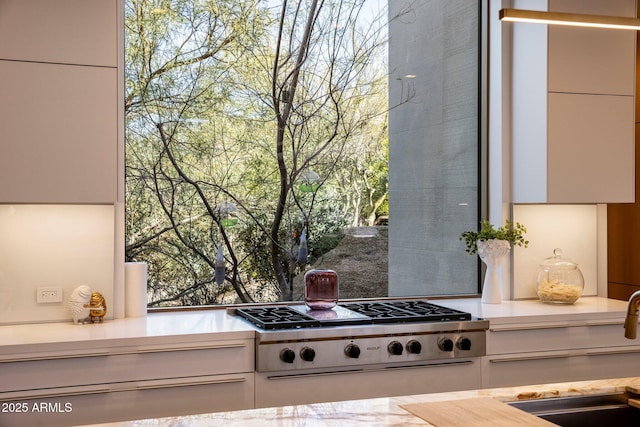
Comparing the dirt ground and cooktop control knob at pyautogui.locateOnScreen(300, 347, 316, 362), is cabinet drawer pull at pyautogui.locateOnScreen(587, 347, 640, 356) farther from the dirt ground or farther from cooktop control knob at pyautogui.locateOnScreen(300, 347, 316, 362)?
cooktop control knob at pyautogui.locateOnScreen(300, 347, 316, 362)

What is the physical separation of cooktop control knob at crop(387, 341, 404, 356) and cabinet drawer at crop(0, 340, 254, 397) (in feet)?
2.13

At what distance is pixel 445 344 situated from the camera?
10.8 ft

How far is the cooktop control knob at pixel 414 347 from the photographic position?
324 centimetres

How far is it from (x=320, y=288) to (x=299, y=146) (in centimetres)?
87

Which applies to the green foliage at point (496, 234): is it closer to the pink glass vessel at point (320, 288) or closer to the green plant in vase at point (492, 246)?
the green plant in vase at point (492, 246)

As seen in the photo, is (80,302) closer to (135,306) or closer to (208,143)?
(135,306)

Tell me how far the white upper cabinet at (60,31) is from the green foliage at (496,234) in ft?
7.03

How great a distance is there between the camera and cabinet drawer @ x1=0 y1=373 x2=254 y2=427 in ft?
9.05

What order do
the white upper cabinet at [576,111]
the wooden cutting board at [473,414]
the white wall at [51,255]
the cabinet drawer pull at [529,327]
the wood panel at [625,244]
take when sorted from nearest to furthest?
the wooden cutting board at [473,414], the white wall at [51,255], the cabinet drawer pull at [529,327], the white upper cabinet at [576,111], the wood panel at [625,244]

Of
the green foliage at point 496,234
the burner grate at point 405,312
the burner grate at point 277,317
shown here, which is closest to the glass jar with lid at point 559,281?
the green foliage at point 496,234

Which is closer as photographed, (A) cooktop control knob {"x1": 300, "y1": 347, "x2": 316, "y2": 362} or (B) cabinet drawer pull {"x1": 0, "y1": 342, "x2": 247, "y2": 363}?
(B) cabinet drawer pull {"x1": 0, "y1": 342, "x2": 247, "y2": 363}

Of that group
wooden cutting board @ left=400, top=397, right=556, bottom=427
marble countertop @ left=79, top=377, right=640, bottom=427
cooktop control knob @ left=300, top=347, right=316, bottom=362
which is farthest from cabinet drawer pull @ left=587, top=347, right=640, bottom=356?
wooden cutting board @ left=400, top=397, right=556, bottom=427

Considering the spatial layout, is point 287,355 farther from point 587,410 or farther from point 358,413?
point 587,410

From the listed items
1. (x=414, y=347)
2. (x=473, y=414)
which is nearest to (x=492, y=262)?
(x=414, y=347)
